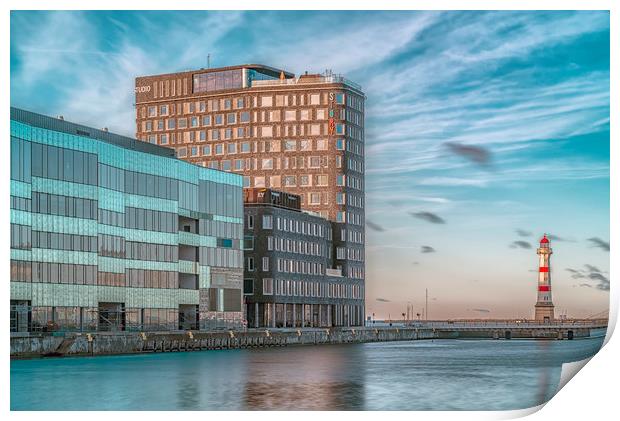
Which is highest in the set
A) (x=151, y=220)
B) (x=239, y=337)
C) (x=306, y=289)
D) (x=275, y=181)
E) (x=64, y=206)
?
(x=275, y=181)

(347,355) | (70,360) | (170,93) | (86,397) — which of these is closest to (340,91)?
(170,93)

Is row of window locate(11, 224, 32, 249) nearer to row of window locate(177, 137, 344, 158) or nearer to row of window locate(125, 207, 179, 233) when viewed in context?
row of window locate(125, 207, 179, 233)

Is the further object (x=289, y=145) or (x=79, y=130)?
(x=289, y=145)

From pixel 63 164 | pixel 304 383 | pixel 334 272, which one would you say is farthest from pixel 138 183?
pixel 334 272

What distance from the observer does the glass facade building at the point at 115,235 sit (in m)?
90.3

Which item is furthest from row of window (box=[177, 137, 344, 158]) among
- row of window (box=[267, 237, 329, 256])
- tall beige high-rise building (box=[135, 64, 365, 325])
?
row of window (box=[267, 237, 329, 256])

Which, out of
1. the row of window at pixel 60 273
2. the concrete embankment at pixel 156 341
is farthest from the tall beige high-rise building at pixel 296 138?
the row of window at pixel 60 273

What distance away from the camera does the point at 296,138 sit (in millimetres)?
174500

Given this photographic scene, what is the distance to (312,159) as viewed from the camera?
174375 millimetres

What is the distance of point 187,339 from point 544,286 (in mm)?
105392

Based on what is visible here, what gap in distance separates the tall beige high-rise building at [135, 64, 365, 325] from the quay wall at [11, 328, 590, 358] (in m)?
17.6

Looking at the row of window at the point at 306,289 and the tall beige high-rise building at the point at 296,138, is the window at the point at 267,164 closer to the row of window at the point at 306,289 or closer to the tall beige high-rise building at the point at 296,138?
the tall beige high-rise building at the point at 296,138

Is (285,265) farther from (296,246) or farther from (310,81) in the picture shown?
(310,81)
